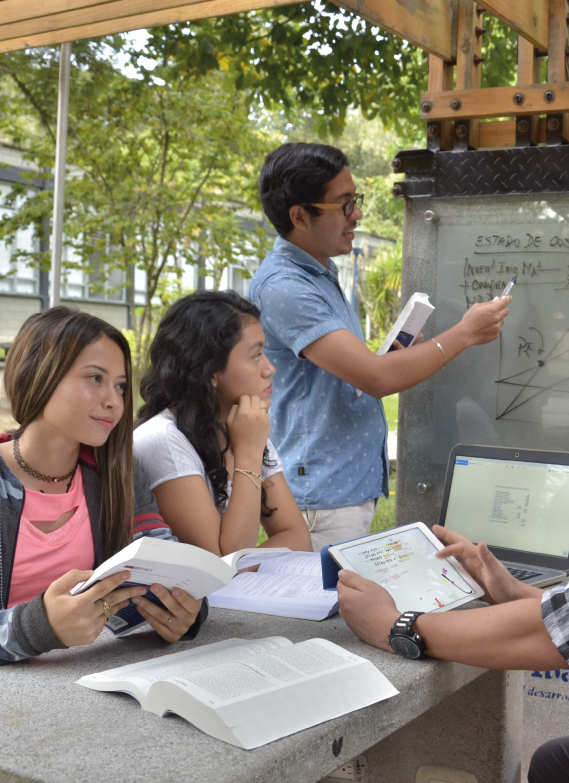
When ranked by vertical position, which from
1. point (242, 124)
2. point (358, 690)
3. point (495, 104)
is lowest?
point (358, 690)

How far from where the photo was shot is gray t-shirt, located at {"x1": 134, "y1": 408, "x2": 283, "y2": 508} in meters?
2.09

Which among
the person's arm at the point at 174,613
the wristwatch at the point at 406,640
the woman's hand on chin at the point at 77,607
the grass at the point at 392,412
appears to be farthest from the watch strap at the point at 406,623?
the grass at the point at 392,412

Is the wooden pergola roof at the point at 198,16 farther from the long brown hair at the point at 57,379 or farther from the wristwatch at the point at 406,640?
the wristwatch at the point at 406,640

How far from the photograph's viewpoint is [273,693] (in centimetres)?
116

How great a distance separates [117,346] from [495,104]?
1708 millimetres

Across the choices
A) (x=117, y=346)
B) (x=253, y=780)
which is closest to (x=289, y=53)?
(x=117, y=346)

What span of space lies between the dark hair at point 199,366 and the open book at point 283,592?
371 mm

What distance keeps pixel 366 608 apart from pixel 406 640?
0.36 ft

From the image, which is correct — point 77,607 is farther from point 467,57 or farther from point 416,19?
point 467,57

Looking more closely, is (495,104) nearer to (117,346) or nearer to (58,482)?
(117,346)

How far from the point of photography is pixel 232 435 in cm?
227

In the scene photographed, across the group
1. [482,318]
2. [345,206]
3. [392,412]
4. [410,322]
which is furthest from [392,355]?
[392,412]

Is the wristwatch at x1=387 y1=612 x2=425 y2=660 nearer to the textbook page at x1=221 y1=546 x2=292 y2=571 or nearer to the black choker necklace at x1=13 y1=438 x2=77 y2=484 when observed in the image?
the textbook page at x1=221 y1=546 x2=292 y2=571

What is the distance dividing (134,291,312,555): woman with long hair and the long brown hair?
29cm
